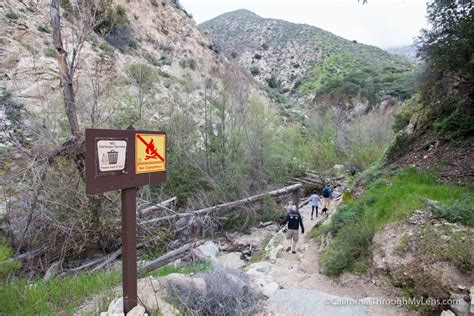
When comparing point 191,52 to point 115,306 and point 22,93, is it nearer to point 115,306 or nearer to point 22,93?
point 22,93

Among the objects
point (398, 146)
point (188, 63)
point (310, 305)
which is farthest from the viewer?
point (188, 63)

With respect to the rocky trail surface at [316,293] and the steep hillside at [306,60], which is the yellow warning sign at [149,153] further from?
the steep hillside at [306,60]

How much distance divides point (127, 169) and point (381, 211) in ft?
17.3

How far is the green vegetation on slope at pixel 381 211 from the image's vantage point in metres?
5.39

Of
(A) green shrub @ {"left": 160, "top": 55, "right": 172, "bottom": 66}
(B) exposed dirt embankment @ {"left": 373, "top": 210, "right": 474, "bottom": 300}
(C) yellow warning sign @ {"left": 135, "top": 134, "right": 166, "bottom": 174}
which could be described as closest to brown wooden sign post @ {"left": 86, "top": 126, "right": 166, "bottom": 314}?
(C) yellow warning sign @ {"left": 135, "top": 134, "right": 166, "bottom": 174}

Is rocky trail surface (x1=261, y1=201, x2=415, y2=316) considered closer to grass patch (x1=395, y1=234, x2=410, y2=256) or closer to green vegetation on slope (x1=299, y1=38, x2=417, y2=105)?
grass patch (x1=395, y1=234, x2=410, y2=256)

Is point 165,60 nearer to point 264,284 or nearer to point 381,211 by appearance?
point 381,211

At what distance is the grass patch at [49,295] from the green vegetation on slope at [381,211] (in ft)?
13.6

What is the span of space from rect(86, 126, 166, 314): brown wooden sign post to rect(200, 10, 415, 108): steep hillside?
33.0 meters

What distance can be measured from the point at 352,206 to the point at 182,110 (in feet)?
30.5

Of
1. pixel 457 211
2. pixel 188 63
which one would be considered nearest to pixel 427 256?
pixel 457 211

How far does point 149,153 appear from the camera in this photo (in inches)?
137

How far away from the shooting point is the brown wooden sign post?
2875mm

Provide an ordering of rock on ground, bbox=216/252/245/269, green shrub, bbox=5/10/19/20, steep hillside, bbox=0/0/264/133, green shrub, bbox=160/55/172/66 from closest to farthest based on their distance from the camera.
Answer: steep hillside, bbox=0/0/264/133, rock on ground, bbox=216/252/245/269, green shrub, bbox=5/10/19/20, green shrub, bbox=160/55/172/66
